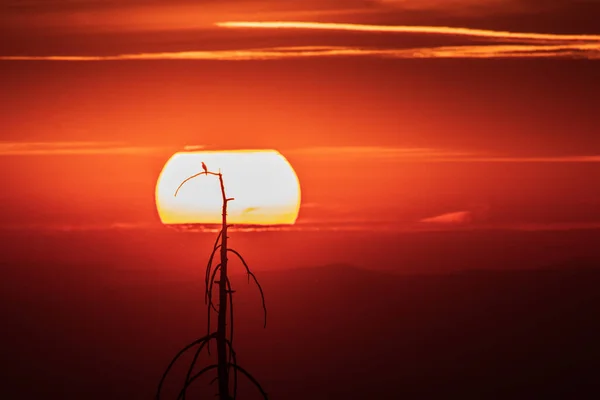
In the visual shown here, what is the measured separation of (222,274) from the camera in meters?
9.96

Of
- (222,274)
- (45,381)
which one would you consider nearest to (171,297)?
(45,381)

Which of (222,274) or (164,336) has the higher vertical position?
(164,336)

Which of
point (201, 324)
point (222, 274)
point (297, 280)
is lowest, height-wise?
point (222, 274)

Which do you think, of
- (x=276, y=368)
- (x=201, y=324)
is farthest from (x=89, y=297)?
(x=201, y=324)

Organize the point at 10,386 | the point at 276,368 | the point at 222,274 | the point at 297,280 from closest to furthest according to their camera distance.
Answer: the point at 222,274, the point at 297,280, the point at 276,368, the point at 10,386

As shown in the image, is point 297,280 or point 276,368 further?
point 276,368

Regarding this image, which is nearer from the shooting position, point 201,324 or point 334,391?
point 201,324

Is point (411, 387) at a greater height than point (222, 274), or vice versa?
point (411, 387)

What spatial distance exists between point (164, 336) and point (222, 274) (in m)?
175

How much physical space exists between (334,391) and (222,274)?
630 feet

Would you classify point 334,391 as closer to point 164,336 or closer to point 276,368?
point 276,368

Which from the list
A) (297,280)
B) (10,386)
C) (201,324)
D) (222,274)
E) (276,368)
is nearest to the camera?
(222,274)

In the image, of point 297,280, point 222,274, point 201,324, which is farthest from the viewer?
point 297,280

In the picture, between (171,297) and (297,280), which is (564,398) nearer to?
(297,280)
